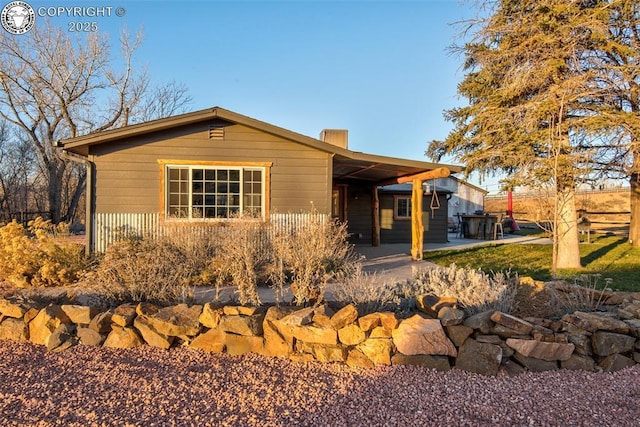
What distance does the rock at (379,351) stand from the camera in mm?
3438

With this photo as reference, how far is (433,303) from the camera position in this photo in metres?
3.93

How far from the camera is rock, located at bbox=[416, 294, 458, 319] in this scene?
12.4 feet

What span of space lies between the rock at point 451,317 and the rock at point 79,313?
10.7 ft

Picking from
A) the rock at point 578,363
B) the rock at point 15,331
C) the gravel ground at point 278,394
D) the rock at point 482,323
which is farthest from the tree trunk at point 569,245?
the rock at point 15,331

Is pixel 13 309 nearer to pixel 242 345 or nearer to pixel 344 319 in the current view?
pixel 242 345

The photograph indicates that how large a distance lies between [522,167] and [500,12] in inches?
157

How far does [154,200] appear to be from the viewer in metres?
8.20

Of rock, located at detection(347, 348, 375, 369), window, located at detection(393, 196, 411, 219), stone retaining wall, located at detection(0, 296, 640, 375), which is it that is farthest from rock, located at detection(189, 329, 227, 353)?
window, located at detection(393, 196, 411, 219)

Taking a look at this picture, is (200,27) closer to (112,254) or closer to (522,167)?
(112,254)

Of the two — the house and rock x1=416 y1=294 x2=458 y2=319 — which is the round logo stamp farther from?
rock x1=416 y1=294 x2=458 y2=319

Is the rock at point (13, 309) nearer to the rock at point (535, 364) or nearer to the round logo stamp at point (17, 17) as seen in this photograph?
the rock at point (535, 364)

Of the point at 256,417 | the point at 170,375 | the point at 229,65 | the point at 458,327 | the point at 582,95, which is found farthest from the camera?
the point at 229,65

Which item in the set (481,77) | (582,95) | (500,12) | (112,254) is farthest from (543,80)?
(112,254)

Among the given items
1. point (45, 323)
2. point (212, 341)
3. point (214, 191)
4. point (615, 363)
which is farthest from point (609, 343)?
point (214, 191)
